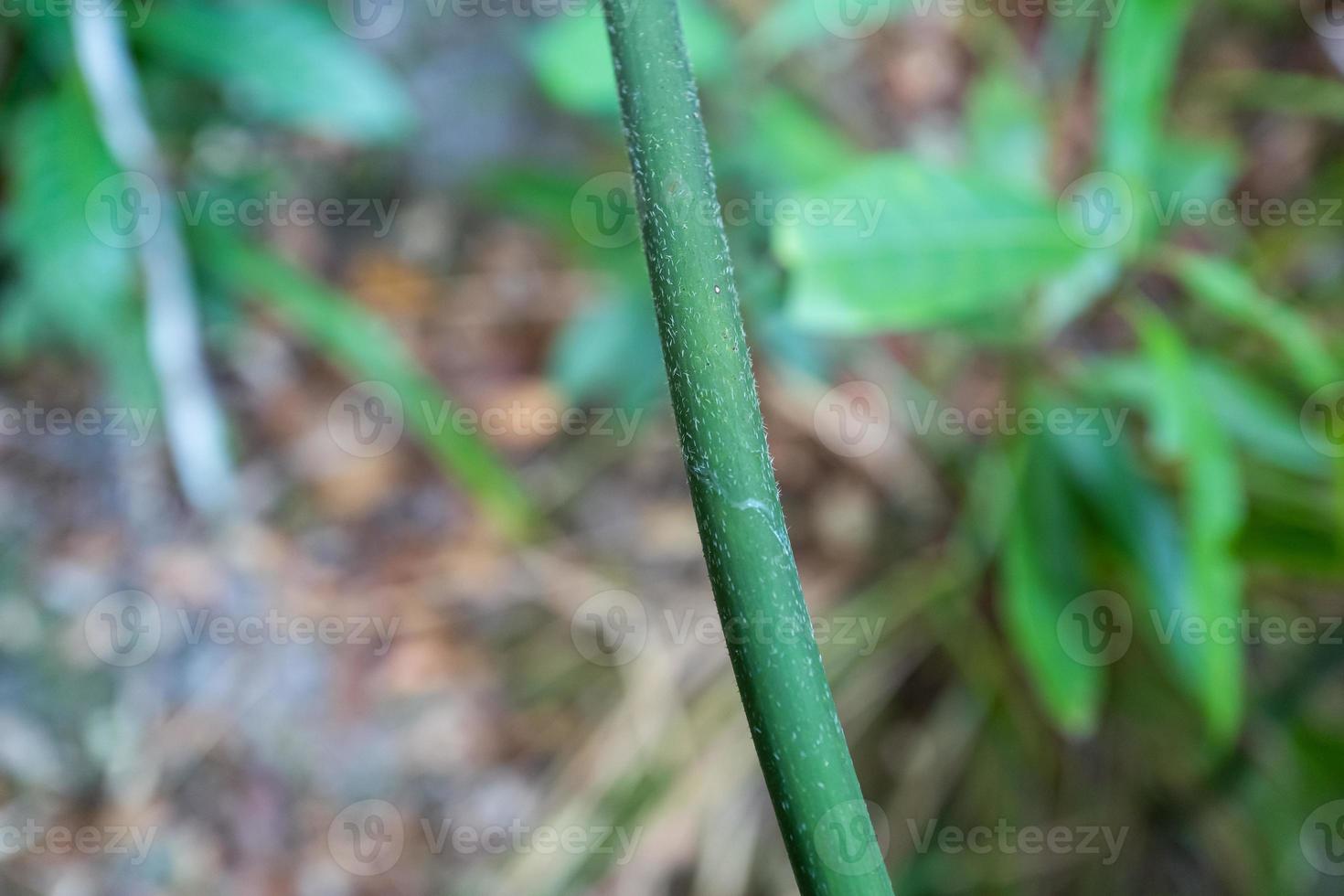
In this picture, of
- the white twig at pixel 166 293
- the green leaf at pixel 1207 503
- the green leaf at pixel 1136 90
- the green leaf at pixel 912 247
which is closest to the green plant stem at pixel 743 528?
the green leaf at pixel 912 247

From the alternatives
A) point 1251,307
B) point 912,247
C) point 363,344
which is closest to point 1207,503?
point 1251,307

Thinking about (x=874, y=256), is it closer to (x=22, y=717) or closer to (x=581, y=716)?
(x=581, y=716)

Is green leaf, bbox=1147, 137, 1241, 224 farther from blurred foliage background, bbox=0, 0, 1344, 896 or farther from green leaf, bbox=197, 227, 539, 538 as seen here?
green leaf, bbox=197, 227, 539, 538

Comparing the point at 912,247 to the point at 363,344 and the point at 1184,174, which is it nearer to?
the point at 1184,174

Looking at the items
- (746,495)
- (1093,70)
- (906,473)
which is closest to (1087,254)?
(906,473)

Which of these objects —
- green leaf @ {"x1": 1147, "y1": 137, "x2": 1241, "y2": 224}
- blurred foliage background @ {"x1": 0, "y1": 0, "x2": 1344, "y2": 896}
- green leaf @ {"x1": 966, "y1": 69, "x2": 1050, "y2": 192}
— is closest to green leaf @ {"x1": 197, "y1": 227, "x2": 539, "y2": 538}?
blurred foliage background @ {"x1": 0, "y1": 0, "x2": 1344, "y2": 896}

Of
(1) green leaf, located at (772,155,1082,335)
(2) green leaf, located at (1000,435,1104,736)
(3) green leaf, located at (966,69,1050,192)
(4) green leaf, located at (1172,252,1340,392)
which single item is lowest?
(2) green leaf, located at (1000,435,1104,736)
